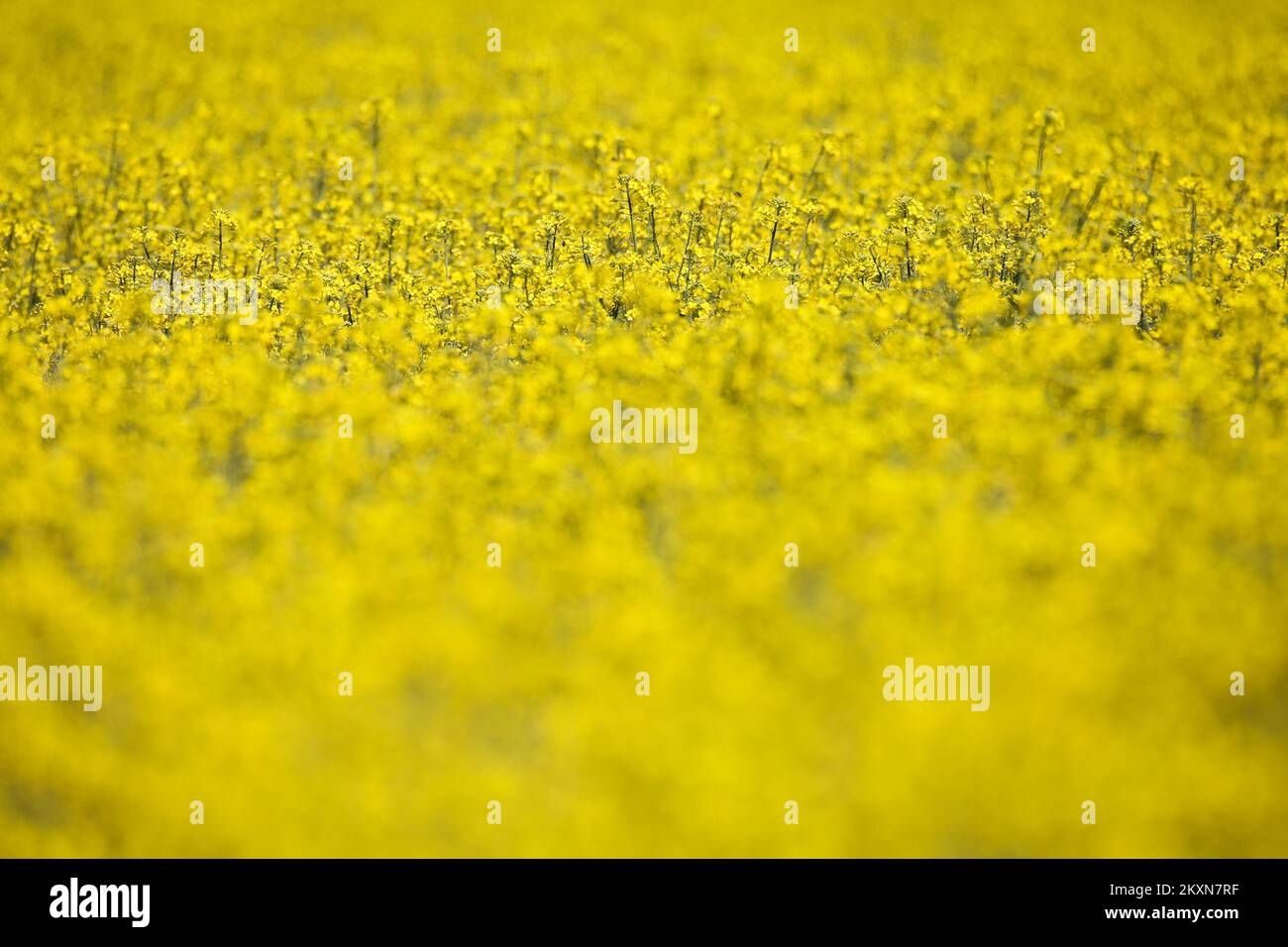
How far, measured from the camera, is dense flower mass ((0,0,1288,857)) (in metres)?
7.55

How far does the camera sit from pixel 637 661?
8.17 metres

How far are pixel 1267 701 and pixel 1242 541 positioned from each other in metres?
1.70

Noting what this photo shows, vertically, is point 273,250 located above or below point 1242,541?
above

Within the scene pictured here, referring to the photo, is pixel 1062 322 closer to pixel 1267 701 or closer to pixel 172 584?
pixel 1267 701

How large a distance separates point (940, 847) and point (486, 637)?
4.04 meters

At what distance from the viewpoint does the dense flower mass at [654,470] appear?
24.8 ft

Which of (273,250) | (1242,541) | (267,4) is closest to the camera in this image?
(1242,541)

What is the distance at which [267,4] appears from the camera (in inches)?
925

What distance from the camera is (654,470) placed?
32.4ft
